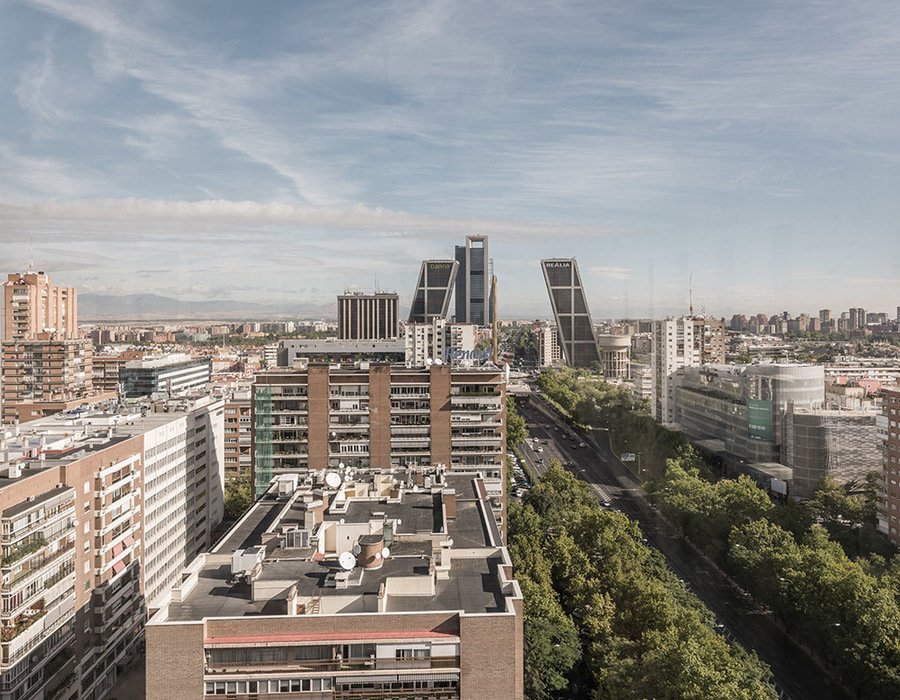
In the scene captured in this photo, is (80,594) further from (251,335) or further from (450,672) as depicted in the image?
(251,335)

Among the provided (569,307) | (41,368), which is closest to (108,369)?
(41,368)

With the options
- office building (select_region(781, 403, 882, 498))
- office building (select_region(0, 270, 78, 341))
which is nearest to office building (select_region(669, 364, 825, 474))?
office building (select_region(781, 403, 882, 498))

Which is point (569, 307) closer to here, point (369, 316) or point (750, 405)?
point (369, 316)

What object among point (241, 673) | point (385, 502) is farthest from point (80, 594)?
point (241, 673)

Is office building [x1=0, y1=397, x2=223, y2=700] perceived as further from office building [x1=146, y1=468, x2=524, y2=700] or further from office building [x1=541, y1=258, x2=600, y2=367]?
office building [x1=541, y1=258, x2=600, y2=367]

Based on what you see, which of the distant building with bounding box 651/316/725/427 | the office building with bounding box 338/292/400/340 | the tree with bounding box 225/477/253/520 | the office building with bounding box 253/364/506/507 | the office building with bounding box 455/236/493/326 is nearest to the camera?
the office building with bounding box 253/364/506/507
